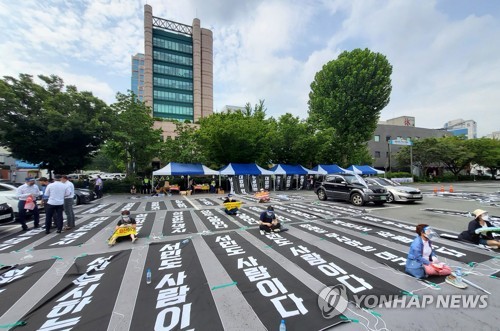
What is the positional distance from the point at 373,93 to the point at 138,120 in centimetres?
2527

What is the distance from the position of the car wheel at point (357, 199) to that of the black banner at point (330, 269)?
6909 mm

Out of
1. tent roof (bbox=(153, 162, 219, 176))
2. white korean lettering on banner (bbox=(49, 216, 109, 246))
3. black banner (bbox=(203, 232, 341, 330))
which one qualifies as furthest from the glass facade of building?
black banner (bbox=(203, 232, 341, 330))

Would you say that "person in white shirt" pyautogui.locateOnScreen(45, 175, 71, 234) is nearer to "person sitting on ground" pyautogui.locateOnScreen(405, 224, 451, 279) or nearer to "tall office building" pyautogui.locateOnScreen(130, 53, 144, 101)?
"person sitting on ground" pyautogui.locateOnScreen(405, 224, 451, 279)

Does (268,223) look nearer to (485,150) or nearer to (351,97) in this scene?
(351,97)

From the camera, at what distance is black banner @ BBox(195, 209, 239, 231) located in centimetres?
698

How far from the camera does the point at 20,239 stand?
590 centimetres

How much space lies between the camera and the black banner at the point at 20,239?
17.3ft

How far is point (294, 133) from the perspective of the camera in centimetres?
2197

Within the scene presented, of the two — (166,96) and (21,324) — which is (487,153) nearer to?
(21,324)

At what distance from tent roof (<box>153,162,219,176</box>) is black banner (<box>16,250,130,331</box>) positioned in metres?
13.7

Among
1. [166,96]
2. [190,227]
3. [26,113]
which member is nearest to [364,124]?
[190,227]

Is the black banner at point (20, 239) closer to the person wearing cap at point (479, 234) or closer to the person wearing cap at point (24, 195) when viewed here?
the person wearing cap at point (24, 195)

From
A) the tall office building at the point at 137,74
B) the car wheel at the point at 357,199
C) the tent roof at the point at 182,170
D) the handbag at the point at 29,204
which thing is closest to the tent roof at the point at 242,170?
the tent roof at the point at 182,170

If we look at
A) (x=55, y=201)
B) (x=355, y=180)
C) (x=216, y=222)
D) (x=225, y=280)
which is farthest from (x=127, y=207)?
(x=355, y=180)
